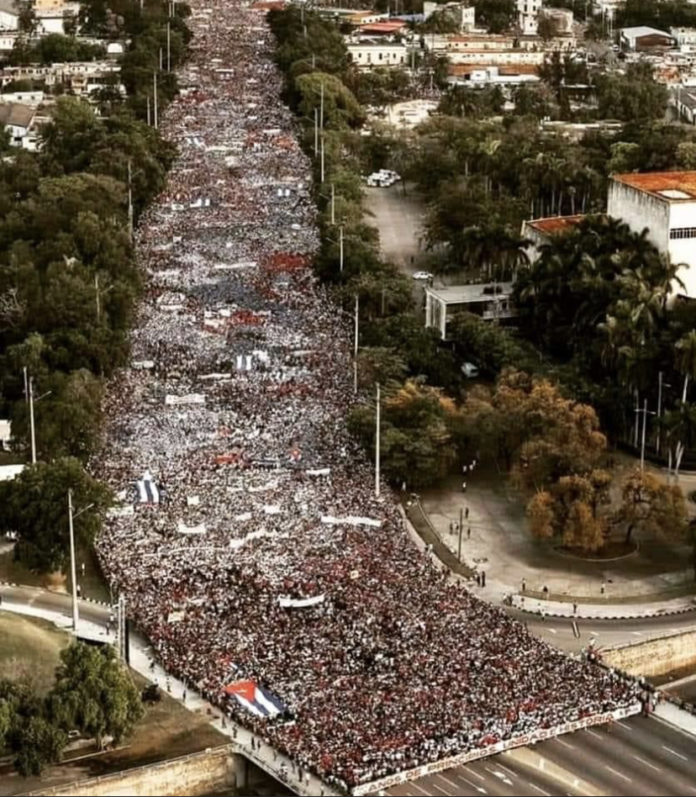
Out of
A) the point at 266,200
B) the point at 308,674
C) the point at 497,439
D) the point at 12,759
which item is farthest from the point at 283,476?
the point at 266,200

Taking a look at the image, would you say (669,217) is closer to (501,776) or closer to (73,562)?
(73,562)

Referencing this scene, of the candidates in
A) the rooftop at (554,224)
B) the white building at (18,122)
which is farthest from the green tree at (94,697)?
the white building at (18,122)

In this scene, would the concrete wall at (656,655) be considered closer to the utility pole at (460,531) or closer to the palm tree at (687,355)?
the utility pole at (460,531)

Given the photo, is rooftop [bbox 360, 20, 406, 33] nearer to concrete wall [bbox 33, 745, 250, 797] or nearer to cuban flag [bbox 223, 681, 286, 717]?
cuban flag [bbox 223, 681, 286, 717]

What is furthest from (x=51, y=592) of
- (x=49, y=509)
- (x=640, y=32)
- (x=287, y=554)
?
(x=640, y=32)

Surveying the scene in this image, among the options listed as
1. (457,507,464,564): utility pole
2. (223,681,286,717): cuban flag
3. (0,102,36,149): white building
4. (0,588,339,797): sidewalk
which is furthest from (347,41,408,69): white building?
(223,681,286,717): cuban flag

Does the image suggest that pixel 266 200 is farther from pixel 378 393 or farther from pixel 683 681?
pixel 683 681

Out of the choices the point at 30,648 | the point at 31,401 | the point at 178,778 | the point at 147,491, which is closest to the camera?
the point at 178,778
